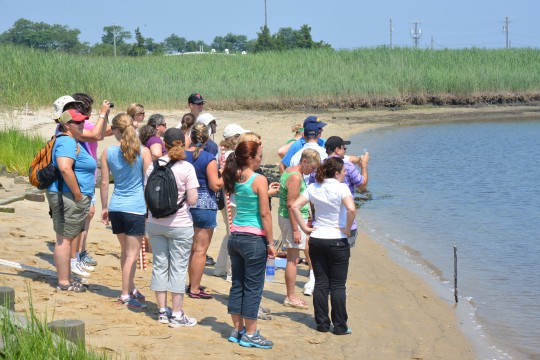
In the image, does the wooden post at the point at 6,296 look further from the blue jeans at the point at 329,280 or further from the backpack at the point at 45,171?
the blue jeans at the point at 329,280

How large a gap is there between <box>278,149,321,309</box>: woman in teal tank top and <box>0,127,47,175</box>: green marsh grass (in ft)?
24.2

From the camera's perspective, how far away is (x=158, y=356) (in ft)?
20.4

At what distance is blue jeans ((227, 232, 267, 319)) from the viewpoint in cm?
675

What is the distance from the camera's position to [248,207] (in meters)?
6.79

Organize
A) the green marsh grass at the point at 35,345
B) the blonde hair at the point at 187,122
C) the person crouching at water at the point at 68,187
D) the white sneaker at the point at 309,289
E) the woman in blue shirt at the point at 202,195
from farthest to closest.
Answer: the blonde hair at the point at 187,122 → the white sneaker at the point at 309,289 → the woman in blue shirt at the point at 202,195 → the person crouching at water at the point at 68,187 → the green marsh grass at the point at 35,345

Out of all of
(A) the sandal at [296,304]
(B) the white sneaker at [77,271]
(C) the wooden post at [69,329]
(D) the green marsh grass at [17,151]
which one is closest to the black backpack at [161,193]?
(C) the wooden post at [69,329]

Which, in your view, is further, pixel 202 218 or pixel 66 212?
pixel 202 218

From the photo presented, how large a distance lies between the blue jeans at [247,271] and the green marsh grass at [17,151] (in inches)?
331

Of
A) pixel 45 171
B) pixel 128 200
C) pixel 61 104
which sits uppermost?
pixel 61 104

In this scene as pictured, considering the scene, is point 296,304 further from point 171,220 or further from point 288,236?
point 171,220

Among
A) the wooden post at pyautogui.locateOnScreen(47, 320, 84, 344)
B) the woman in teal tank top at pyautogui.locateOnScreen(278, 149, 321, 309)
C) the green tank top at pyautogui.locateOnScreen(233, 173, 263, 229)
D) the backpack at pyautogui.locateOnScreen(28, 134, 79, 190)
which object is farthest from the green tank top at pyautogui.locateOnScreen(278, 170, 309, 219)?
the wooden post at pyautogui.locateOnScreen(47, 320, 84, 344)

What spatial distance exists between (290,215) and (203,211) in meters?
0.78

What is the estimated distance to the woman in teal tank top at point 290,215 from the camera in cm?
791

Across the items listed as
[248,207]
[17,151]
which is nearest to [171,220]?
[248,207]
